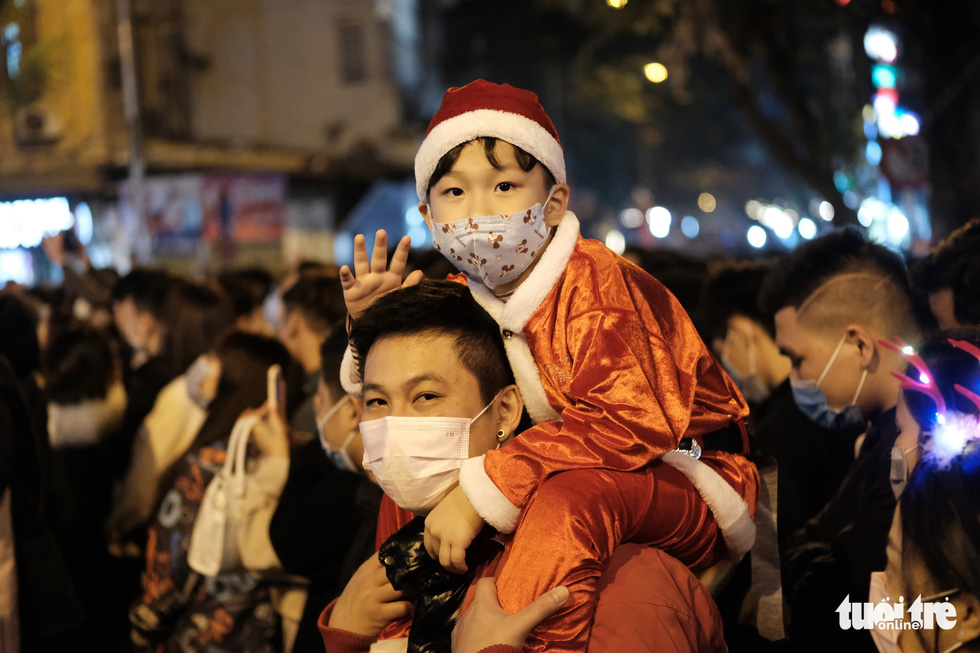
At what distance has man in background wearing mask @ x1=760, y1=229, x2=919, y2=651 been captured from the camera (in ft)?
9.75

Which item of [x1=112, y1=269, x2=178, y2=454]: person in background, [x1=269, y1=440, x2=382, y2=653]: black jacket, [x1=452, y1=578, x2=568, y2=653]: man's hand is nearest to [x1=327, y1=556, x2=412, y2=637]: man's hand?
[x1=452, y1=578, x2=568, y2=653]: man's hand

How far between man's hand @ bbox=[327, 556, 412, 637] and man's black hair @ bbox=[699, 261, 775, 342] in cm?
284

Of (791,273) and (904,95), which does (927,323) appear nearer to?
(791,273)

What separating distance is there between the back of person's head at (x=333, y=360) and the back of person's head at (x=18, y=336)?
5.96 feet

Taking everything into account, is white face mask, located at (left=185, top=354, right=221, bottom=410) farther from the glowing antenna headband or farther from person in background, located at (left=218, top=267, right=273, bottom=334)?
the glowing antenna headband

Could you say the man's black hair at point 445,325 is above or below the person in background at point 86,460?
above

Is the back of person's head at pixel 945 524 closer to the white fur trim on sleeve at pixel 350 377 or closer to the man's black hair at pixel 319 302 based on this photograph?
the white fur trim on sleeve at pixel 350 377

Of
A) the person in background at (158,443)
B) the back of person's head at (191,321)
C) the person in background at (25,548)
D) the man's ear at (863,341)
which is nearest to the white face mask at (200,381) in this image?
the person in background at (158,443)

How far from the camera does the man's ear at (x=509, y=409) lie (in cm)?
248

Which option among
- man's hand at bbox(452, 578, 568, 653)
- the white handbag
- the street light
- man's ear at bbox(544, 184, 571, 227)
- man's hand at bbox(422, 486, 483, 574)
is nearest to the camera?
man's hand at bbox(452, 578, 568, 653)

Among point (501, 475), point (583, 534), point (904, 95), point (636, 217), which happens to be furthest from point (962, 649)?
point (636, 217)

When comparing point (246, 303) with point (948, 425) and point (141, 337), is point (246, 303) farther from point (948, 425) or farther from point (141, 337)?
point (948, 425)

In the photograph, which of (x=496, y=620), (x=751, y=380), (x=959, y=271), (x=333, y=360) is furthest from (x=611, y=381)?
(x=751, y=380)

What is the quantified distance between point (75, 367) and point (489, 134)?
13.2ft
